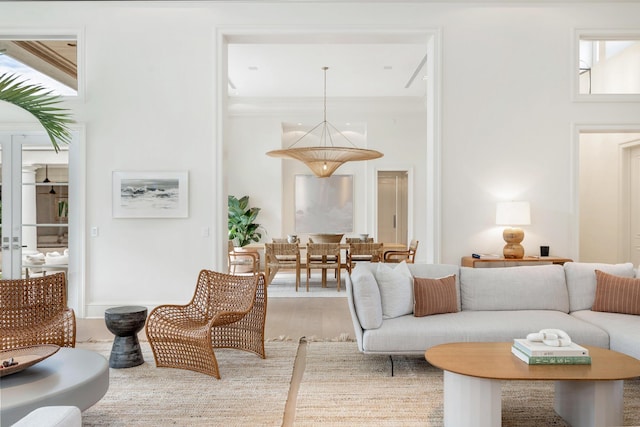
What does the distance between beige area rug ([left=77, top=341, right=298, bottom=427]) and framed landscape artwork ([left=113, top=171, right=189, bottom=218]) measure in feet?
6.58

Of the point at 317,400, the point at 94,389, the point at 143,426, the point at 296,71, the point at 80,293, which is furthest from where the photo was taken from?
the point at 296,71

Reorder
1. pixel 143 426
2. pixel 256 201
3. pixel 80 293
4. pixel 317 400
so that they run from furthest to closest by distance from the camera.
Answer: pixel 256 201 < pixel 80 293 < pixel 317 400 < pixel 143 426

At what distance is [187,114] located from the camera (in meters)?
5.47

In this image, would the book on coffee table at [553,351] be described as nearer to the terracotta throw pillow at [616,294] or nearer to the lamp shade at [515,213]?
the terracotta throw pillow at [616,294]

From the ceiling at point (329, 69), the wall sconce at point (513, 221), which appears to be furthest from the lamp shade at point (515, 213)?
the ceiling at point (329, 69)

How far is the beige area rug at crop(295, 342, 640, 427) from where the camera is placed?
282 centimetres

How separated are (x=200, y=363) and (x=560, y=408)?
2.50 meters

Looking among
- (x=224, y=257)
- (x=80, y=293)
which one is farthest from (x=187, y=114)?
(x=80, y=293)

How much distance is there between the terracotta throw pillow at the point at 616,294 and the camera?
385 centimetres

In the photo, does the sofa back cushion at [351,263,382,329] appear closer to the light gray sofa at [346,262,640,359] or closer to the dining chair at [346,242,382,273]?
the light gray sofa at [346,262,640,359]

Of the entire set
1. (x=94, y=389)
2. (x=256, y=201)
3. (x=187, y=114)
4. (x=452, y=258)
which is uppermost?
(x=187, y=114)

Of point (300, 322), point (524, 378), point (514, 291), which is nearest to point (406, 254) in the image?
point (300, 322)

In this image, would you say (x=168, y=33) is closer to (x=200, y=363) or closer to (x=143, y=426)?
(x=200, y=363)

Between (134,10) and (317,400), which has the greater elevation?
(134,10)
